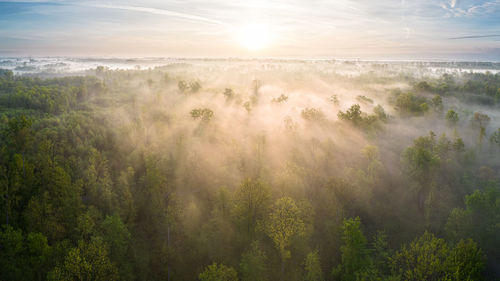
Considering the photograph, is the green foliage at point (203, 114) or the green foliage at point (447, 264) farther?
the green foliage at point (203, 114)

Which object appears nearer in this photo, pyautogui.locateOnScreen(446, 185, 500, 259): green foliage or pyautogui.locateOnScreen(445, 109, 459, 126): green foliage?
pyautogui.locateOnScreen(446, 185, 500, 259): green foliage

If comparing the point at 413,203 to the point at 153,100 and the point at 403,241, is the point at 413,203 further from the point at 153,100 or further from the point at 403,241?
the point at 153,100

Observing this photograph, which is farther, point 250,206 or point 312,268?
point 250,206

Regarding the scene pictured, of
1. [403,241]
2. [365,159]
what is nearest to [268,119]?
[365,159]

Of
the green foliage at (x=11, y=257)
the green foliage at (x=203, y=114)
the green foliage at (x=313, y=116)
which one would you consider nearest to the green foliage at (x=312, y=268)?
the green foliage at (x=11, y=257)

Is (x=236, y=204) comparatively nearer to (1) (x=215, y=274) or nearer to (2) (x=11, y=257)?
(1) (x=215, y=274)

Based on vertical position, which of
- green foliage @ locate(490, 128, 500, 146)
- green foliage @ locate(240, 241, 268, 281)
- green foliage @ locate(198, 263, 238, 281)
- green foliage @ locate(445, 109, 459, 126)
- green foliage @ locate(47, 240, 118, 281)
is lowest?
green foliage @ locate(240, 241, 268, 281)

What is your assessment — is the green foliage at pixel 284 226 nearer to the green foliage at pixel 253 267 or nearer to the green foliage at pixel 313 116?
the green foliage at pixel 253 267

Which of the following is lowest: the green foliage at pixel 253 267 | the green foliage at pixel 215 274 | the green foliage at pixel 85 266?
the green foliage at pixel 253 267

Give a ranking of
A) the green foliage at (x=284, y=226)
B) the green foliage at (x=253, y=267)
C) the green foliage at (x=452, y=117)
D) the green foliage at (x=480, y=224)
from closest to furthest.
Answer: the green foliage at (x=253, y=267) < the green foliage at (x=284, y=226) < the green foliage at (x=480, y=224) < the green foliage at (x=452, y=117)

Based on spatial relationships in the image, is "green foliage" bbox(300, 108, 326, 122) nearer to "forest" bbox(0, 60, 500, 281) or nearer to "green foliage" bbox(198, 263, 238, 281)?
"forest" bbox(0, 60, 500, 281)

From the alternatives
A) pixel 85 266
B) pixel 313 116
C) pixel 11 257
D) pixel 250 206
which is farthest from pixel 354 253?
pixel 313 116

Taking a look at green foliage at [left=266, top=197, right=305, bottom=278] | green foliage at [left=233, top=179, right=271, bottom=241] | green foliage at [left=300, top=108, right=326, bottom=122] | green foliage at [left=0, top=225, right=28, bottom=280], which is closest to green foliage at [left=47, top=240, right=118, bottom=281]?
green foliage at [left=0, top=225, right=28, bottom=280]

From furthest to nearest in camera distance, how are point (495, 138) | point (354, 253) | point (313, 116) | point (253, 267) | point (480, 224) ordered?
point (313, 116) < point (495, 138) < point (480, 224) < point (253, 267) < point (354, 253)
